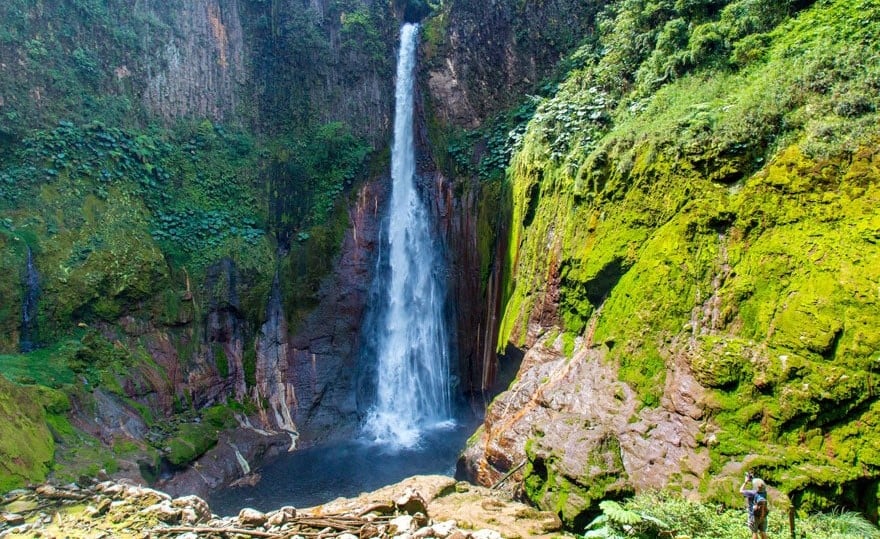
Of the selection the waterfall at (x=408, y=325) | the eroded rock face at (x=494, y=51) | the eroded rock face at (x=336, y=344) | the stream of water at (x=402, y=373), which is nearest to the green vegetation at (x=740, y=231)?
the stream of water at (x=402, y=373)

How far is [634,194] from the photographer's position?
10.9 metres

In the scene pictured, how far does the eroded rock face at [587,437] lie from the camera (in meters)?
8.12

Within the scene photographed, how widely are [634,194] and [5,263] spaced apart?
52.1ft

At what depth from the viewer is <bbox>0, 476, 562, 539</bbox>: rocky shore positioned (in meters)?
8.05

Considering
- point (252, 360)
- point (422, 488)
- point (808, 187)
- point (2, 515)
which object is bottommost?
point (422, 488)

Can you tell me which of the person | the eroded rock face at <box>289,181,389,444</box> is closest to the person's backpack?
the person

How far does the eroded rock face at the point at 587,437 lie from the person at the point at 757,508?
4.01 ft

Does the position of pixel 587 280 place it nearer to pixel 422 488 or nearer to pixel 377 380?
pixel 422 488

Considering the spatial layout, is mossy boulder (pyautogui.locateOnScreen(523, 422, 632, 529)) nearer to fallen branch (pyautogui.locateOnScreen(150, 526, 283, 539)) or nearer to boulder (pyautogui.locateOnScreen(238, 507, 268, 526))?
fallen branch (pyautogui.locateOnScreen(150, 526, 283, 539))

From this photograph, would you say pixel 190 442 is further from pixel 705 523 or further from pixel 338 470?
pixel 705 523

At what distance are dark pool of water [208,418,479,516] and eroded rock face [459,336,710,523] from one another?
2.93 metres

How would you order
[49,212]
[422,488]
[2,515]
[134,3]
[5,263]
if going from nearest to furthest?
[2,515], [422,488], [5,263], [49,212], [134,3]

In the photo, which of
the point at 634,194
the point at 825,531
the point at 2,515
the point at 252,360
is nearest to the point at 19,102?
the point at 252,360

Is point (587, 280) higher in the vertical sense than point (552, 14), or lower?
lower
